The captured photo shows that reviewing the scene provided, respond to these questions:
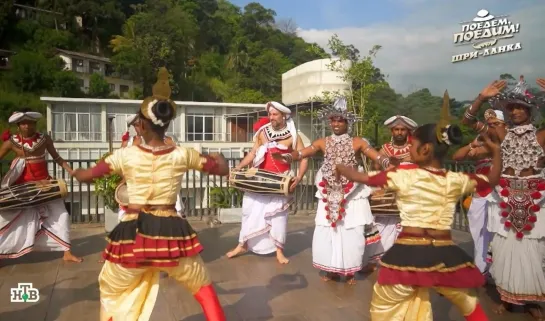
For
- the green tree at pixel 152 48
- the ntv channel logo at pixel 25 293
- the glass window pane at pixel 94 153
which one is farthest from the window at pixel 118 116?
the ntv channel logo at pixel 25 293

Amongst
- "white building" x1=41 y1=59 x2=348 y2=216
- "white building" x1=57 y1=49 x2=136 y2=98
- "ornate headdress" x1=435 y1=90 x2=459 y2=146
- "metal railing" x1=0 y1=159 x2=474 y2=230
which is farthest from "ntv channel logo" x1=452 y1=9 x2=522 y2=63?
"white building" x1=57 y1=49 x2=136 y2=98

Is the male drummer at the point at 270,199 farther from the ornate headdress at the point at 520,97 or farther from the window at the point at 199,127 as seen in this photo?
the window at the point at 199,127

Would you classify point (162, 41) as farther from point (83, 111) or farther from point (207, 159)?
point (207, 159)

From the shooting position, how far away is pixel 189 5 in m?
58.4

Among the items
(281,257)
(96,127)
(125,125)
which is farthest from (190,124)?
(281,257)

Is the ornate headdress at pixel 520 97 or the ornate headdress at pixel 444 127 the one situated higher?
the ornate headdress at pixel 520 97

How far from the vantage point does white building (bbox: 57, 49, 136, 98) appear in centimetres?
4409

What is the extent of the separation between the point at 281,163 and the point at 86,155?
26418 mm

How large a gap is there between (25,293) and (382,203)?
388 centimetres

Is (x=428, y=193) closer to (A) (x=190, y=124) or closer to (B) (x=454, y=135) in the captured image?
(B) (x=454, y=135)

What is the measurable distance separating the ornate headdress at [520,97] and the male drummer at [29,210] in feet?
15.7

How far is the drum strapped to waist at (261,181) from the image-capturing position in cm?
613

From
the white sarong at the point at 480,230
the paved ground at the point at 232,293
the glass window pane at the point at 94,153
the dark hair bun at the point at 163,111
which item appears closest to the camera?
the dark hair bun at the point at 163,111

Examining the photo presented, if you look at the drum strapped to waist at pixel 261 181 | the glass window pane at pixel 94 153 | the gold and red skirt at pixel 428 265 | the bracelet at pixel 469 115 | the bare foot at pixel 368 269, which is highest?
the bracelet at pixel 469 115
